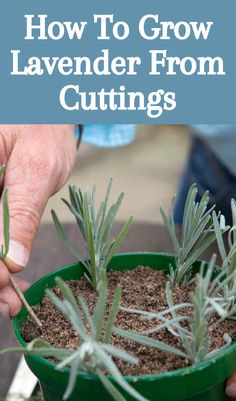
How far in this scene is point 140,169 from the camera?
2420 mm

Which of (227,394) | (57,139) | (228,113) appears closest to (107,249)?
(227,394)

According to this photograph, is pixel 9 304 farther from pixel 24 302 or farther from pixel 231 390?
pixel 231 390

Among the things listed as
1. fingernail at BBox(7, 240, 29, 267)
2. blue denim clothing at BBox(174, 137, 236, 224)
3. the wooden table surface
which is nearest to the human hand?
fingernail at BBox(7, 240, 29, 267)

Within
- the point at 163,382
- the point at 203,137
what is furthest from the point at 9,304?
the point at 203,137

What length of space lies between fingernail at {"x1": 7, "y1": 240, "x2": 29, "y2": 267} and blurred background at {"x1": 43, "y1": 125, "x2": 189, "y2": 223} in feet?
4.74

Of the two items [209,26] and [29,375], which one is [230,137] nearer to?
[209,26]

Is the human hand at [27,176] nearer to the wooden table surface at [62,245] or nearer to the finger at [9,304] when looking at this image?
the finger at [9,304]

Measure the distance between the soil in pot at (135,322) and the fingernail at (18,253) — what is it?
0.04 meters

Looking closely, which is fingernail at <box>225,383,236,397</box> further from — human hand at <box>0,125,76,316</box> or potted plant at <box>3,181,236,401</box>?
human hand at <box>0,125,76,316</box>

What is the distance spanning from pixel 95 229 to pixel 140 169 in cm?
186

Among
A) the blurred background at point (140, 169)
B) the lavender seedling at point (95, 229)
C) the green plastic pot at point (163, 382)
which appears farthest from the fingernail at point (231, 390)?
the blurred background at point (140, 169)

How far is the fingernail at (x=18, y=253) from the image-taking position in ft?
1.82

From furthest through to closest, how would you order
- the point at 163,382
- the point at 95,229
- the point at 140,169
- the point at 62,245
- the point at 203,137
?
the point at 140,169
the point at 203,137
the point at 62,245
the point at 95,229
the point at 163,382

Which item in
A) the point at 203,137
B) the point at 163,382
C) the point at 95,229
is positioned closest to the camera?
the point at 163,382
